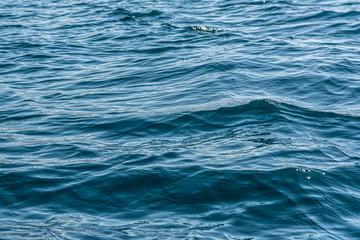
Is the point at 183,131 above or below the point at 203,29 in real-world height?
below

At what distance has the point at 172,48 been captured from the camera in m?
12.6

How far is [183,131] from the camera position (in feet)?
24.3

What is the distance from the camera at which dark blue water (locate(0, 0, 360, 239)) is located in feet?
16.5

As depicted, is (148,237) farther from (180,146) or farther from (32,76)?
(32,76)

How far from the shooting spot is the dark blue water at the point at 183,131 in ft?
16.5

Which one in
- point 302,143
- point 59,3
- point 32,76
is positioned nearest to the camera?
A: point 302,143

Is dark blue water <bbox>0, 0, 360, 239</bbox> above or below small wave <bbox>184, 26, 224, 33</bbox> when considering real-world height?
below

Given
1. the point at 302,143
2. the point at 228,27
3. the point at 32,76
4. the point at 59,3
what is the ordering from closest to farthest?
1. the point at 302,143
2. the point at 32,76
3. the point at 228,27
4. the point at 59,3

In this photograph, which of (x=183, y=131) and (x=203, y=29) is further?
(x=203, y=29)

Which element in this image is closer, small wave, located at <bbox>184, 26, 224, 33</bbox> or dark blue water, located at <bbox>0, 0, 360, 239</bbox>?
dark blue water, located at <bbox>0, 0, 360, 239</bbox>

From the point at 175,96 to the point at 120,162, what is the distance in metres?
2.98

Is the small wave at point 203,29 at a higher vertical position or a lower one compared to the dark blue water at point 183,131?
higher

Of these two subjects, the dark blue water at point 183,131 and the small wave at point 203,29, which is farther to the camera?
the small wave at point 203,29

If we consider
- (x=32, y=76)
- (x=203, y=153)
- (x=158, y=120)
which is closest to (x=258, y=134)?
(x=203, y=153)
